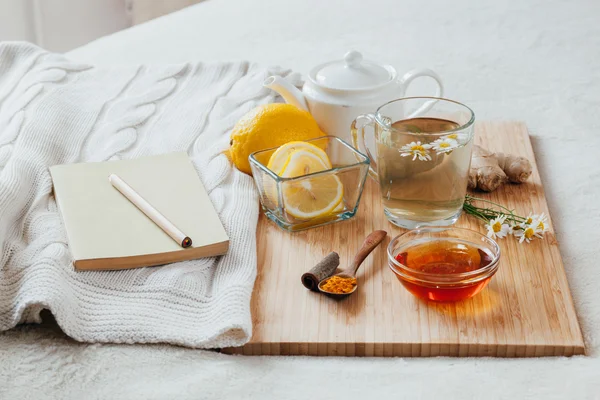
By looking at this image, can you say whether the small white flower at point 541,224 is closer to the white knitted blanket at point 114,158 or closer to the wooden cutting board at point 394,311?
the wooden cutting board at point 394,311

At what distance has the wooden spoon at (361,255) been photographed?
91cm

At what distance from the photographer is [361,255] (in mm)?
973

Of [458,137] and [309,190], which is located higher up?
[458,137]

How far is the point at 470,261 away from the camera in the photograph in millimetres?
914

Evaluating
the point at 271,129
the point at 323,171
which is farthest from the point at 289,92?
the point at 323,171

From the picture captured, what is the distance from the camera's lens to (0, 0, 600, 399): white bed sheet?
77 centimetres

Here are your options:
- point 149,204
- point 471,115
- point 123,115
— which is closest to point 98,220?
point 149,204

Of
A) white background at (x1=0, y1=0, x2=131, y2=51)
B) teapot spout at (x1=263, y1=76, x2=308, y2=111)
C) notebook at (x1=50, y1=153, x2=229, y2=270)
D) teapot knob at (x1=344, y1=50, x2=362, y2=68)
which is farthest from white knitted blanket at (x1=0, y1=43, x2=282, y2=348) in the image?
white background at (x1=0, y1=0, x2=131, y2=51)

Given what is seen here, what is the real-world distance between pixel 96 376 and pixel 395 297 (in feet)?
1.11

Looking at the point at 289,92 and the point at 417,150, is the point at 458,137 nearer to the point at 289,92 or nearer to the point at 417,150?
the point at 417,150

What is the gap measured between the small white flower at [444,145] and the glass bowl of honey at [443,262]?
0.34ft

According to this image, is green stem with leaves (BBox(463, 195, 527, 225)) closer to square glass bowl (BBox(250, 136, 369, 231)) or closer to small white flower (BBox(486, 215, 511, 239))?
small white flower (BBox(486, 215, 511, 239))

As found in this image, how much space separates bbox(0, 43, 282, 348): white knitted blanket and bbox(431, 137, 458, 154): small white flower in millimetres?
255

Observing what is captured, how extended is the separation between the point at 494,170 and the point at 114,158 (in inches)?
22.0
